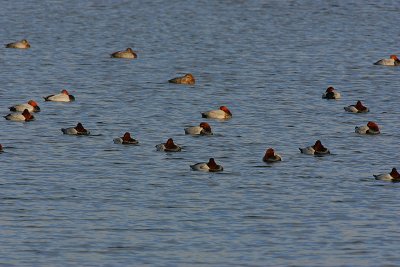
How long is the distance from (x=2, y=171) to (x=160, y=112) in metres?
15.9

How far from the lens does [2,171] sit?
4697 cm

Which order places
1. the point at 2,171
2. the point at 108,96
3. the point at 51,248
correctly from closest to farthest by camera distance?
the point at 51,248
the point at 2,171
the point at 108,96

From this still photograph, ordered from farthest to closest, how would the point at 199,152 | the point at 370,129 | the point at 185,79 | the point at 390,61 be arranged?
1. the point at 390,61
2. the point at 185,79
3. the point at 370,129
4. the point at 199,152

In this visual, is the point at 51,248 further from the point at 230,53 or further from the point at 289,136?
the point at 230,53

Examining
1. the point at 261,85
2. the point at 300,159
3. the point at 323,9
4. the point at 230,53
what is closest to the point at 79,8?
the point at 323,9

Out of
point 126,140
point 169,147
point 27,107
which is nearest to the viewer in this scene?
point 169,147

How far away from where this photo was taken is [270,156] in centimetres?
4909

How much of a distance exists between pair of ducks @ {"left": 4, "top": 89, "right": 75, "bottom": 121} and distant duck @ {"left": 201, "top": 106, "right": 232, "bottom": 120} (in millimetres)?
7377

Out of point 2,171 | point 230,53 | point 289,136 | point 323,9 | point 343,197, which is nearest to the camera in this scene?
point 343,197

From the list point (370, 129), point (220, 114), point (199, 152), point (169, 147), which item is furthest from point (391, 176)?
point (220, 114)

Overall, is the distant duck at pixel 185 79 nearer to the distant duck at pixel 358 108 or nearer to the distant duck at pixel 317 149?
the distant duck at pixel 358 108

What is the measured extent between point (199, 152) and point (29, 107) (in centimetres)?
1126

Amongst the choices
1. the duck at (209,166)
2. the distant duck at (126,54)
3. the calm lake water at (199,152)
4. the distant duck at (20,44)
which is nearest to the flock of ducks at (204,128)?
the duck at (209,166)

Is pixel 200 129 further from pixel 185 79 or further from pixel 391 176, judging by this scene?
pixel 185 79
